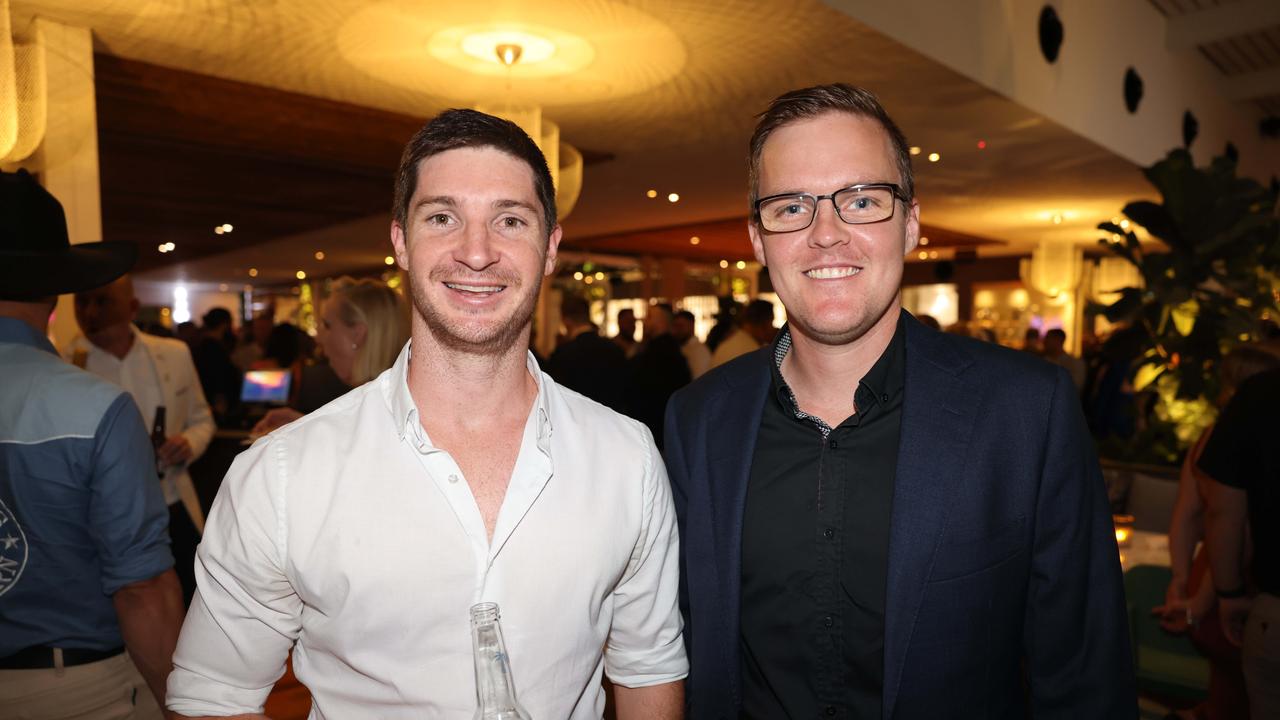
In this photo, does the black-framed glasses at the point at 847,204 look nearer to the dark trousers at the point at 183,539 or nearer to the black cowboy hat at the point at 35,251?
the black cowboy hat at the point at 35,251

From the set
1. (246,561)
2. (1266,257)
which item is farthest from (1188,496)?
(246,561)

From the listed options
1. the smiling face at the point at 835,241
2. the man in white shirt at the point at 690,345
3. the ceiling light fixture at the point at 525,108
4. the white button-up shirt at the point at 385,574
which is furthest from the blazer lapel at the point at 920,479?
the man in white shirt at the point at 690,345

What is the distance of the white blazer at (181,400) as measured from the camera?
3457mm

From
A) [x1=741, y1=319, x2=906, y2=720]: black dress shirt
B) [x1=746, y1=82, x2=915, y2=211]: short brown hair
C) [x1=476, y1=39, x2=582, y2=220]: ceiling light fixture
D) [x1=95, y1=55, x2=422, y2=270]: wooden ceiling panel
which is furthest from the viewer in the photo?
[x1=95, y1=55, x2=422, y2=270]: wooden ceiling panel

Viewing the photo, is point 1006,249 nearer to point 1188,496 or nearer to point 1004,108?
point 1004,108

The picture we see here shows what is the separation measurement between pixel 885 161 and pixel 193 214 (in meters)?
10.8

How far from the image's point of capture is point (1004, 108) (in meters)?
5.72

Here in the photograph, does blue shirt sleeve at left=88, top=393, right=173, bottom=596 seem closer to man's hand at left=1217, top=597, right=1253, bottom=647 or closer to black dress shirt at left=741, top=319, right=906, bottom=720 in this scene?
black dress shirt at left=741, top=319, right=906, bottom=720

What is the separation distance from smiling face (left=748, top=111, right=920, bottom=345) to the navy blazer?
0.18 meters

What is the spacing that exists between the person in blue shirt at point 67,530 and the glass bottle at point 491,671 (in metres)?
1.21

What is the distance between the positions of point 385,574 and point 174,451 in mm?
2551

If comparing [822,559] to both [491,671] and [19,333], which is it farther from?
[19,333]

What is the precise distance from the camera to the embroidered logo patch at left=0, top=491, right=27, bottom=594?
1.64 metres

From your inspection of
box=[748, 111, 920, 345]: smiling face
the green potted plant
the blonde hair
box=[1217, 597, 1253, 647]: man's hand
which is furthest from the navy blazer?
the green potted plant
